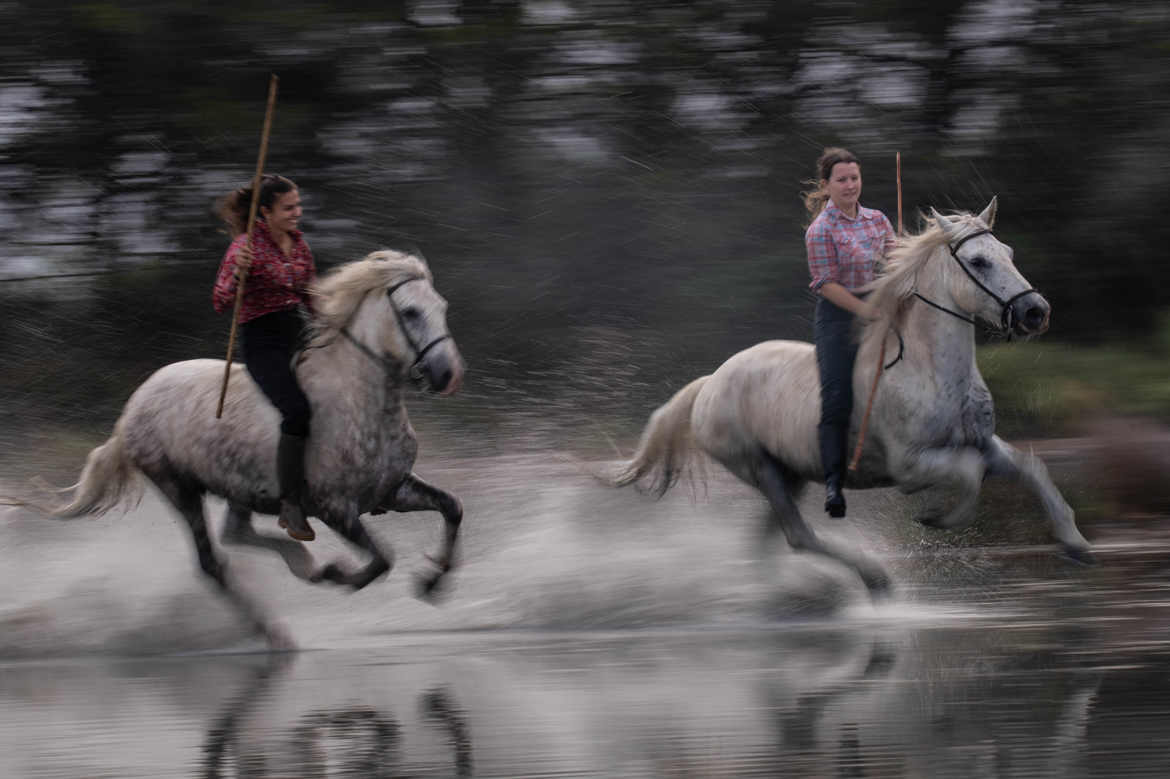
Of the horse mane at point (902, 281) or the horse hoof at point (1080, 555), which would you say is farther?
the horse mane at point (902, 281)

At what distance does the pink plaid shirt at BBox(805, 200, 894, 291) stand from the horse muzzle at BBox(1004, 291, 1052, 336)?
817 mm

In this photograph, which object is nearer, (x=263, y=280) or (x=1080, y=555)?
(x=1080, y=555)

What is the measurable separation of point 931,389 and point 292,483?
284cm

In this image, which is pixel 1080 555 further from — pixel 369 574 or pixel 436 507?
pixel 369 574

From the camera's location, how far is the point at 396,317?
778cm

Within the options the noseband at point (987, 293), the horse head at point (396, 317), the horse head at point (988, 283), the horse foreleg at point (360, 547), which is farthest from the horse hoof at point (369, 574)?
the horse head at point (988, 283)

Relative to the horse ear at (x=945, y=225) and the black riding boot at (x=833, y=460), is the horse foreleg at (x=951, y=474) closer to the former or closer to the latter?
the black riding boot at (x=833, y=460)

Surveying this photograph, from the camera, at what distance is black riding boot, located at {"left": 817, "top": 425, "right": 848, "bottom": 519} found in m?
7.86

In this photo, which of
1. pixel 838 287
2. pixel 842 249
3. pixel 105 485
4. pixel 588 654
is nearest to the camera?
pixel 588 654

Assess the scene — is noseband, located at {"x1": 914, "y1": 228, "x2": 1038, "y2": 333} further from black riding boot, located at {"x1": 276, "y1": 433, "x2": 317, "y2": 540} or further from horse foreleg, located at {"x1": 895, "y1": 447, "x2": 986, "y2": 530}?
black riding boot, located at {"x1": 276, "y1": 433, "x2": 317, "y2": 540}

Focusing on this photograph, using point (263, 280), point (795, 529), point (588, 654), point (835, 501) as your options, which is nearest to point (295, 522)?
point (263, 280)

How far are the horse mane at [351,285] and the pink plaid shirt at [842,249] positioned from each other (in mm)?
1748

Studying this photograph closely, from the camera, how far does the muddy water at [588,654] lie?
15.7ft

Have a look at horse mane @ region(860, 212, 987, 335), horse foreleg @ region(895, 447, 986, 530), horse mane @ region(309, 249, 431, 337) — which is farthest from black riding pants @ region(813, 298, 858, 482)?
horse mane @ region(309, 249, 431, 337)
